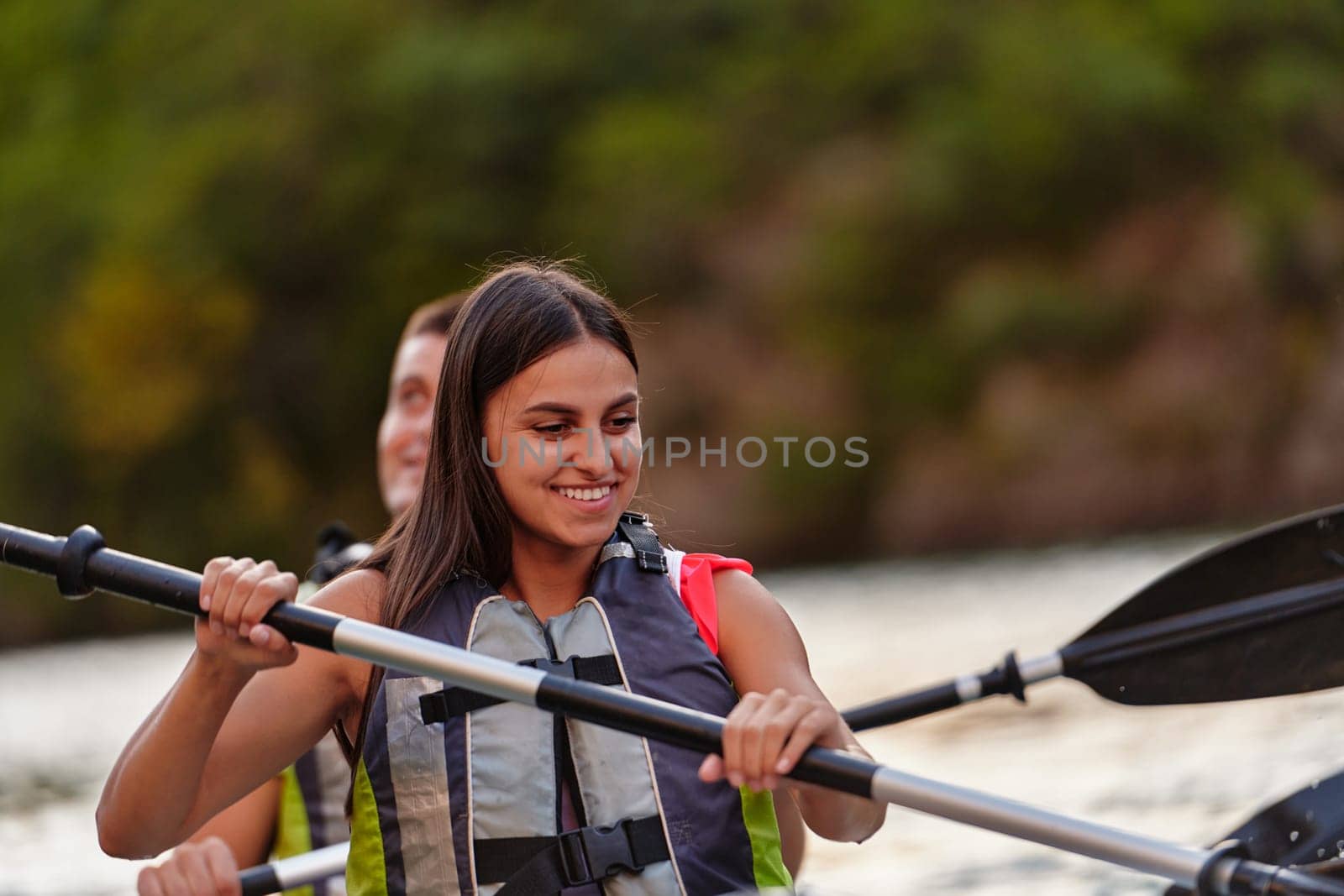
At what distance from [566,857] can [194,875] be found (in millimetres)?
482

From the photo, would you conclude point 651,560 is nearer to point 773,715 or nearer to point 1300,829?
point 773,715

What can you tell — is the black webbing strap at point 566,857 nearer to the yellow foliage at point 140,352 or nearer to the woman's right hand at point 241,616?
the woman's right hand at point 241,616

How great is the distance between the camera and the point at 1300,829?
2531 mm

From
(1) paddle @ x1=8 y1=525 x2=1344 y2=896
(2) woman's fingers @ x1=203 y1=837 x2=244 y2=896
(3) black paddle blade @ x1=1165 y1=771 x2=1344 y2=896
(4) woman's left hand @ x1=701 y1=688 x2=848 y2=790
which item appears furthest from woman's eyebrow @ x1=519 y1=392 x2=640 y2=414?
(3) black paddle blade @ x1=1165 y1=771 x2=1344 y2=896

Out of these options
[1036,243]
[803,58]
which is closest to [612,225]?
[803,58]

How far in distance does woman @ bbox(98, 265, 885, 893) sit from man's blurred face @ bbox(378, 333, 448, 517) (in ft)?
3.26

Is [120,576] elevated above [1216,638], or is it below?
above

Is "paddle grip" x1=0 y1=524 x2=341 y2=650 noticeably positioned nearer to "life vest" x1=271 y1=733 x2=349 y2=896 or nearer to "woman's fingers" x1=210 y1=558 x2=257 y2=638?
"woman's fingers" x1=210 y1=558 x2=257 y2=638

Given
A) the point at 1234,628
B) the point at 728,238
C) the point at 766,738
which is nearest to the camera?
the point at 766,738

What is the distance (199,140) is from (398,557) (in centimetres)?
1521

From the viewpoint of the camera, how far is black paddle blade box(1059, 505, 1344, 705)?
2713 mm

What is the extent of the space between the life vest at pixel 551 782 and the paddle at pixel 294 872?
24.1 inches

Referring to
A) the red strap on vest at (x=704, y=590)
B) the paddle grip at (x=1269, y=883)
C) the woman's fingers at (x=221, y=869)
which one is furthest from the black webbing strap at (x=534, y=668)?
the paddle grip at (x=1269, y=883)

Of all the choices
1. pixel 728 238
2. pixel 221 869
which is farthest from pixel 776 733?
pixel 728 238
